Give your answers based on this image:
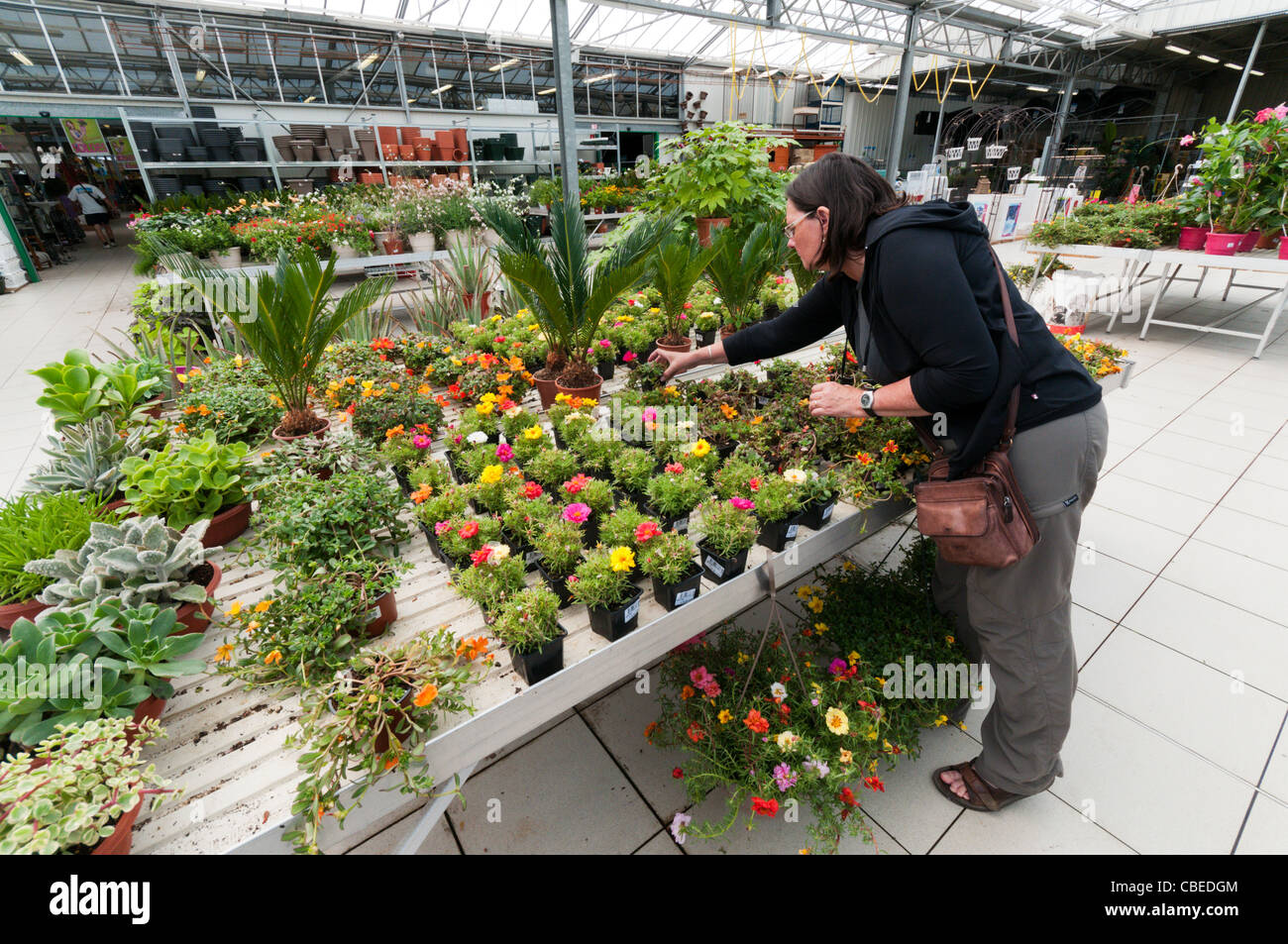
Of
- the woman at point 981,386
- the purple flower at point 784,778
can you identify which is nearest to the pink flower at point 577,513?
the woman at point 981,386

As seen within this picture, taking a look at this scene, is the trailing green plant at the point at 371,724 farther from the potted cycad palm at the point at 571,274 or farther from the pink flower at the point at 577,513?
the potted cycad palm at the point at 571,274

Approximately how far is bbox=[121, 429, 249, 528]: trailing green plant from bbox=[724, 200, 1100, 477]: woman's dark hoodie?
6.07 ft

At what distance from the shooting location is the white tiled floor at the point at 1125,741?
174cm

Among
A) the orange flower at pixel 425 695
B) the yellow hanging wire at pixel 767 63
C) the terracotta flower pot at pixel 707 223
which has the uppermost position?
the yellow hanging wire at pixel 767 63

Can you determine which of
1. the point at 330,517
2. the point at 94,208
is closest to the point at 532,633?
the point at 330,517

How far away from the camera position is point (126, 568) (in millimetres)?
1315

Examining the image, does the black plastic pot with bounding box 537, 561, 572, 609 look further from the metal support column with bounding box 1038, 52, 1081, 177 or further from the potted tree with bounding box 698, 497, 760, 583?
the metal support column with bounding box 1038, 52, 1081, 177

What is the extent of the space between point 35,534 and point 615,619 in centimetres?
149

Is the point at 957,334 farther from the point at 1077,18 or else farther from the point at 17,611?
the point at 1077,18

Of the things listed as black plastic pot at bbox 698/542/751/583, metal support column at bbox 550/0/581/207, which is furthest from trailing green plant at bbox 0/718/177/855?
metal support column at bbox 550/0/581/207

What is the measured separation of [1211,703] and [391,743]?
9.14 feet

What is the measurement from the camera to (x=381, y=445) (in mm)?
2229

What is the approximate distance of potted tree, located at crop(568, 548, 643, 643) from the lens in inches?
55.3

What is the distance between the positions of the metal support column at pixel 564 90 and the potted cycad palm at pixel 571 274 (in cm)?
192
